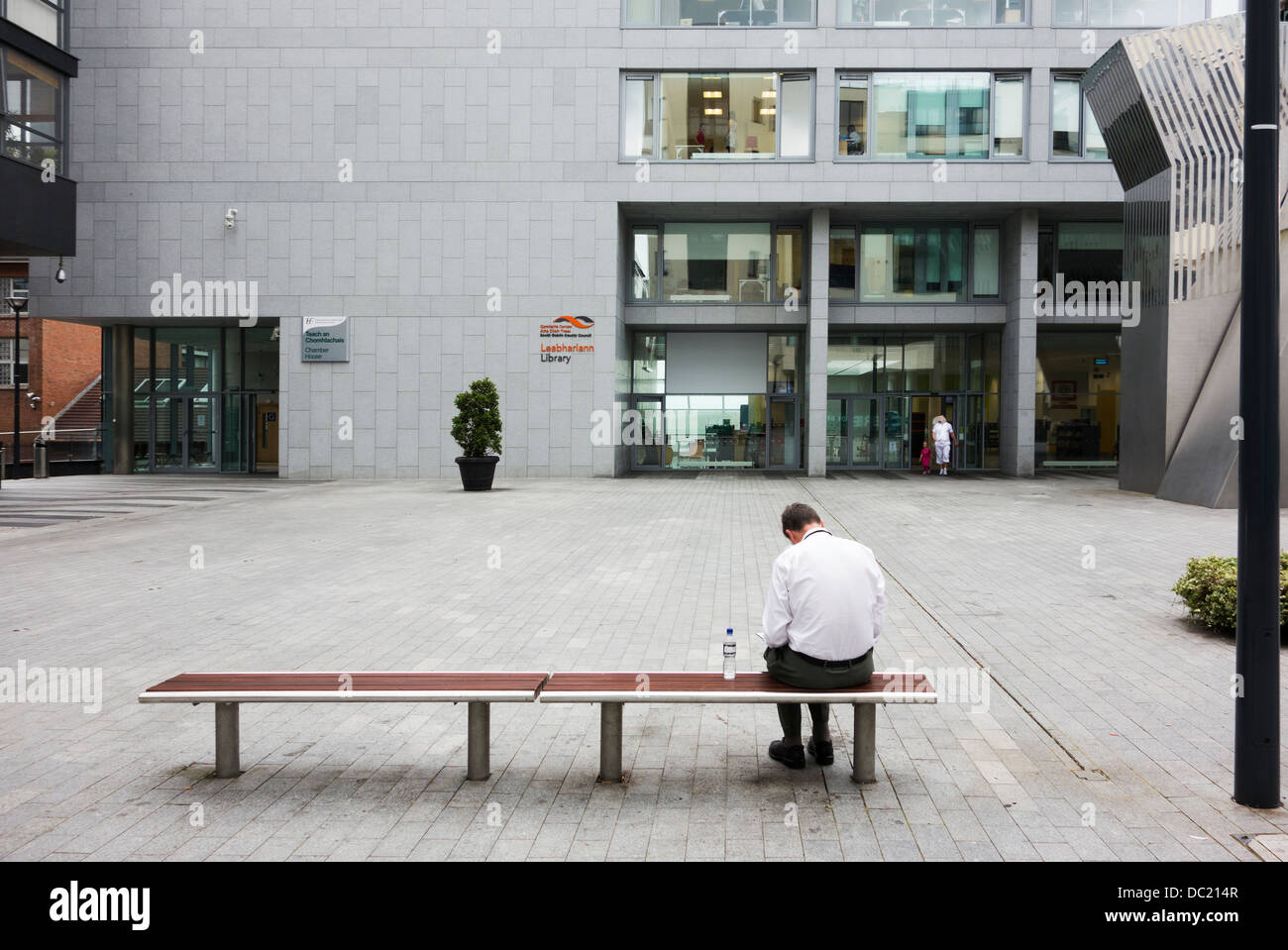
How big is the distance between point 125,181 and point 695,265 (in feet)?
58.5

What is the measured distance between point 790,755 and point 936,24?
30131 millimetres

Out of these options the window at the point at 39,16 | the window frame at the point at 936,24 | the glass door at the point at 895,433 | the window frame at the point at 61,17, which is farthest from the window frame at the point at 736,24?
the window at the point at 39,16

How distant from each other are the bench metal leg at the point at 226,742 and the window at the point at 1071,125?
3037 cm

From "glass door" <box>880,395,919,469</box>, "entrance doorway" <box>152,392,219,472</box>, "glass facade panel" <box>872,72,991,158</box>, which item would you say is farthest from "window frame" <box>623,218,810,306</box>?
"entrance doorway" <box>152,392,219,472</box>

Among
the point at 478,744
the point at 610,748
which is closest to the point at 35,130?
the point at 478,744

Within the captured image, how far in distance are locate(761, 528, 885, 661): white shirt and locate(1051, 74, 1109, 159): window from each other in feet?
94.4

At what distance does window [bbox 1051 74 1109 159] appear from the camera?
29.3m

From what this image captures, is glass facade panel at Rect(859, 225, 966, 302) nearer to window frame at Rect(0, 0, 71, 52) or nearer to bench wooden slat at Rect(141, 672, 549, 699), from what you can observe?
window frame at Rect(0, 0, 71, 52)

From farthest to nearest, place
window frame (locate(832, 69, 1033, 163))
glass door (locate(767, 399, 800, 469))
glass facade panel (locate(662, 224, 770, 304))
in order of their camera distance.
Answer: glass door (locate(767, 399, 800, 469)) < glass facade panel (locate(662, 224, 770, 304)) < window frame (locate(832, 69, 1033, 163))

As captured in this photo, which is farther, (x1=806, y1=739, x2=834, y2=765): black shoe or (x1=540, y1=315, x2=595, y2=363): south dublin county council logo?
(x1=540, y1=315, x2=595, y2=363): south dublin county council logo

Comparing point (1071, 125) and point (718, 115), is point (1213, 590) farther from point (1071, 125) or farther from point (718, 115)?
point (1071, 125)

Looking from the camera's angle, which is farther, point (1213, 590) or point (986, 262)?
point (986, 262)

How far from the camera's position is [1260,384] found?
14.3 ft
